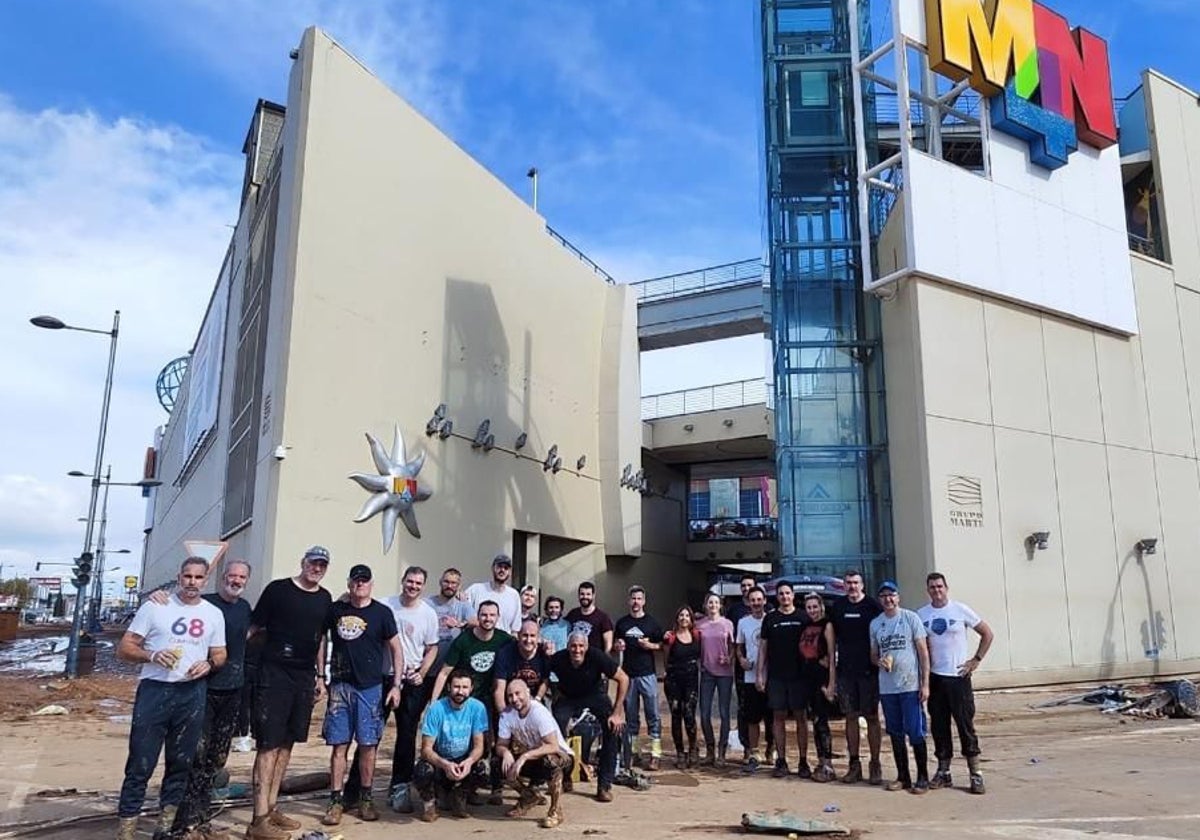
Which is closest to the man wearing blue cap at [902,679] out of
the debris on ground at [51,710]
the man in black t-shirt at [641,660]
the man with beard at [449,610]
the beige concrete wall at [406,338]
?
the man in black t-shirt at [641,660]

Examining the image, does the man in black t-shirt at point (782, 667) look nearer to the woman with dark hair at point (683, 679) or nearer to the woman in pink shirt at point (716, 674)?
the woman in pink shirt at point (716, 674)

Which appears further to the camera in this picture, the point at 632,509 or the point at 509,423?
the point at 632,509

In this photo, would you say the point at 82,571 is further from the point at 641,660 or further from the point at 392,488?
the point at 641,660

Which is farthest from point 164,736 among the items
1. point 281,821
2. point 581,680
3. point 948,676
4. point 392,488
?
point 392,488

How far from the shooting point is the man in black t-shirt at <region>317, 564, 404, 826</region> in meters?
6.22

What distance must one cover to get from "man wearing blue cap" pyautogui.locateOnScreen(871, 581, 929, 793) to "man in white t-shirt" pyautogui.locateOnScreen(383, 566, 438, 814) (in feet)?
12.3

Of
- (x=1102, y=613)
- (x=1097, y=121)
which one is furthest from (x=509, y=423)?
(x=1097, y=121)

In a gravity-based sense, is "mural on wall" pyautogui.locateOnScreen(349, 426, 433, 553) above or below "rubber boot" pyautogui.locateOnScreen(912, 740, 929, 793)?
above

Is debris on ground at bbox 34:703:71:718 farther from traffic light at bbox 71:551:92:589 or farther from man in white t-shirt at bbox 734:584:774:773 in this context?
man in white t-shirt at bbox 734:584:774:773

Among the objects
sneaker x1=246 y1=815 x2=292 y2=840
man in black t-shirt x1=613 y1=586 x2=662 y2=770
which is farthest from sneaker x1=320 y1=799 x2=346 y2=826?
man in black t-shirt x1=613 y1=586 x2=662 y2=770

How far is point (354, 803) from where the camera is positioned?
21.5ft

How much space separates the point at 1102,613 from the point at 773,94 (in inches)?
530

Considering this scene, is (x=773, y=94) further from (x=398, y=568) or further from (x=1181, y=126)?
(x=398, y=568)

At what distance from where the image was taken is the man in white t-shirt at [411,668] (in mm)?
6926
